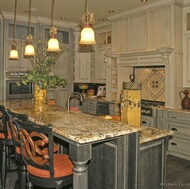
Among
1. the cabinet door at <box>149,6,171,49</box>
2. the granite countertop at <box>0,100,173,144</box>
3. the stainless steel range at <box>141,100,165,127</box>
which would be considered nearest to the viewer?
the granite countertop at <box>0,100,173,144</box>

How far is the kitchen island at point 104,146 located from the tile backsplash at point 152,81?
277cm

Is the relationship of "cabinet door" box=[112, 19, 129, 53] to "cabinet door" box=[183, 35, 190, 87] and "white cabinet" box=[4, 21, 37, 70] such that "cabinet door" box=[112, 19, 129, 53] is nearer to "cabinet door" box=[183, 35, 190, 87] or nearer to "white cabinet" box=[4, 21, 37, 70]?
"cabinet door" box=[183, 35, 190, 87]

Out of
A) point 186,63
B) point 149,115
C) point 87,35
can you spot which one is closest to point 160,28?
point 186,63

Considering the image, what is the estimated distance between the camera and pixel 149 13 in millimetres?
4484

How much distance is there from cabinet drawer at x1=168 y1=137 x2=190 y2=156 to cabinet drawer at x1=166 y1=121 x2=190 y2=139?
3.8 inches

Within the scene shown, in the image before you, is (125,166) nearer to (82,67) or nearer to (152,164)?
(152,164)

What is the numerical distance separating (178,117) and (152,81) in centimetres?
126

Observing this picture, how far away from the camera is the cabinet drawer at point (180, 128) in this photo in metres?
3.88

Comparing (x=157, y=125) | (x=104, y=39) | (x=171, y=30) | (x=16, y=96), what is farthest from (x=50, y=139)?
(x=104, y=39)

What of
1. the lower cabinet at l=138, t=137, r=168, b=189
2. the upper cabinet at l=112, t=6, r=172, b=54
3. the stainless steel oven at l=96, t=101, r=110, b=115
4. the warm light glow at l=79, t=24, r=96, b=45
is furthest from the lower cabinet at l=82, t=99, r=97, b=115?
the lower cabinet at l=138, t=137, r=168, b=189

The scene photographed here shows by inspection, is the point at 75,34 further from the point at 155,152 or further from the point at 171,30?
the point at 155,152

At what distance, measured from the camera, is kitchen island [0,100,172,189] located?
1589mm

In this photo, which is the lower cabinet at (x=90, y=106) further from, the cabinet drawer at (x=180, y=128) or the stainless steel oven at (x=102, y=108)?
the cabinet drawer at (x=180, y=128)

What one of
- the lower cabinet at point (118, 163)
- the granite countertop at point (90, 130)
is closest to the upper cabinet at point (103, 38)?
the granite countertop at point (90, 130)
